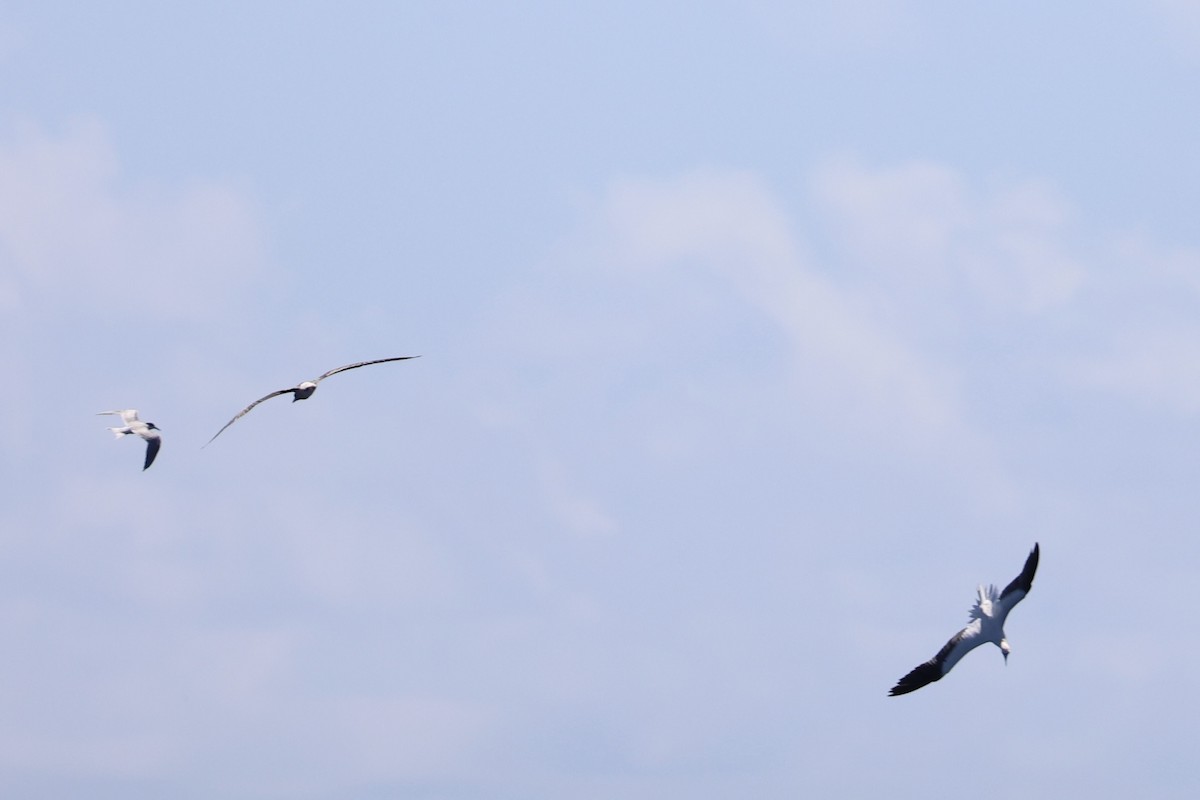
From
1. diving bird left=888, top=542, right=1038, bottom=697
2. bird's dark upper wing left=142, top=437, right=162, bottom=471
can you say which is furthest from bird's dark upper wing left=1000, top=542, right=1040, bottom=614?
bird's dark upper wing left=142, top=437, right=162, bottom=471

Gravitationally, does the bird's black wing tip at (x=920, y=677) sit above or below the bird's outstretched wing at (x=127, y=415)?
below

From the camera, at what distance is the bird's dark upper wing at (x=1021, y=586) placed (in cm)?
8394

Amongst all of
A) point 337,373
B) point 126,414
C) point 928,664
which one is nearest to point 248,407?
point 337,373

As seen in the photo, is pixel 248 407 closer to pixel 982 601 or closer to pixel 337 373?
pixel 337 373

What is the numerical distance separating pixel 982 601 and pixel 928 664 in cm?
363

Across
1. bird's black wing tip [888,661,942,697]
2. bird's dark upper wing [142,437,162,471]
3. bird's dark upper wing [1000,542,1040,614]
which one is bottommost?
bird's black wing tip [888,661,942,697]

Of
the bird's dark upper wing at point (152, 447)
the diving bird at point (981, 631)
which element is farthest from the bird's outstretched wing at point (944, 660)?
the bird's dark upper wing at point (152, 447)

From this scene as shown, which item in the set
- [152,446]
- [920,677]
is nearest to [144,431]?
[152,446]

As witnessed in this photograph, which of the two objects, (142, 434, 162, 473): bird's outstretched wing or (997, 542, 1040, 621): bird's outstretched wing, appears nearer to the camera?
(997, 542, 1040, 621): bird's outstretched wing

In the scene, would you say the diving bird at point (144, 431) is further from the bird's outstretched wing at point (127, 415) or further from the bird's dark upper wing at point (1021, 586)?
the bird's dark upper wing at point (1021, 586)

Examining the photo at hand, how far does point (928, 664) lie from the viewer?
279 ft

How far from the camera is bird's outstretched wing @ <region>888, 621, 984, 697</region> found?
8431 cm

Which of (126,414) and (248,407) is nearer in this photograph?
(248,407)

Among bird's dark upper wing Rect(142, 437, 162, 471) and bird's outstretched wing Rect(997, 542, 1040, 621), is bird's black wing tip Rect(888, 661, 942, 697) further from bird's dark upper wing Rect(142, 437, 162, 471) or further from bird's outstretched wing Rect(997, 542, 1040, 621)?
bird's dark upper wing Rect(142, 437, 162, 471)
